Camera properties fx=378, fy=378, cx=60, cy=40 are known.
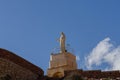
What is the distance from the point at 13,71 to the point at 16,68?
1.43 feet

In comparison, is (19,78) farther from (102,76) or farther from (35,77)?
(102,76)

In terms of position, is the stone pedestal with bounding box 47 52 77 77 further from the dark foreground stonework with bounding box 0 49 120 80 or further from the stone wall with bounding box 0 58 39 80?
the stone wall with bounding box 0 58 39 80

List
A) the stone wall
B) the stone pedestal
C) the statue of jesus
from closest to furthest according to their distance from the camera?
the stone wall
the stone pedestal
the statue of jesus

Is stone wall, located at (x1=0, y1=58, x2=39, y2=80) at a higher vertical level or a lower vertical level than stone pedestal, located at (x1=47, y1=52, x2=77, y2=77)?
lower

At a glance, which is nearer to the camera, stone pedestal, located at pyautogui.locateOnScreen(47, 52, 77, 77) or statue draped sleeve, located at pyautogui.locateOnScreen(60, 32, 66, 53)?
stone pedestal, located at pyautogui.locateOnScreen(47, 52, 77, 77)

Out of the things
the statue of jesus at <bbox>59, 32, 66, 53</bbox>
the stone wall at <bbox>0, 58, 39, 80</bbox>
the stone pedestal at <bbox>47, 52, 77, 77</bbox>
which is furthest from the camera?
the statue of jesus at <bbox>59, 32, 66, 53</bbox>

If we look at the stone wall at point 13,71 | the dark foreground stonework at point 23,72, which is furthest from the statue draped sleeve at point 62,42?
the stone wall at point 13,71

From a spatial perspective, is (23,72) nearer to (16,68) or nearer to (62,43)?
(16,68)

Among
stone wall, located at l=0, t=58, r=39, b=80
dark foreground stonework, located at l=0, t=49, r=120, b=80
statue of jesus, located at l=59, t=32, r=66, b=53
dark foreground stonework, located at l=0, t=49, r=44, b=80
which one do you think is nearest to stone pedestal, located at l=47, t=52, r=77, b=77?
Result: statue of jesus, located at l=59, t=32, r=66, b=53

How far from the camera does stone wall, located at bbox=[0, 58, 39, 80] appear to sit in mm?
25656

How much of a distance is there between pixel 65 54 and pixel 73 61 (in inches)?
47.0

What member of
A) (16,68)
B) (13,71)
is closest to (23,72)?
(16,68)

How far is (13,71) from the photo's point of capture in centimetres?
2616

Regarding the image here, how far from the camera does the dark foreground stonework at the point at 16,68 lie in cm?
2572
